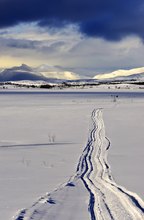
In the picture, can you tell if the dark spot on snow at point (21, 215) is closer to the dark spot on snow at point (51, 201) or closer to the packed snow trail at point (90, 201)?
the packed snow trail at point (90, 201)

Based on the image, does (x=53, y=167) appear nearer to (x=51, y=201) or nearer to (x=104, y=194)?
(x=104, y=194)

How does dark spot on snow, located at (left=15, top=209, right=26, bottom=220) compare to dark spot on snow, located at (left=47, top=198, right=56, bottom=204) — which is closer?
dark spot on snow, located at (left=15, top=209, right=26, bottom=220)

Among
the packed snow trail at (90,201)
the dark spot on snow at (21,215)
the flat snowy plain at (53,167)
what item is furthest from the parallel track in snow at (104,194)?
the dark spot on snow at (21,215)

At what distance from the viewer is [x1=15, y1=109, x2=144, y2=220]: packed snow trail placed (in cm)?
563

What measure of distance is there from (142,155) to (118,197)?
471 cm

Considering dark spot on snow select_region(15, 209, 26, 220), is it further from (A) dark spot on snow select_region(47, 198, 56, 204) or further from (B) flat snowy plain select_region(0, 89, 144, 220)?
(A) dark spot on snow select_region(47, 198, 56, 204)

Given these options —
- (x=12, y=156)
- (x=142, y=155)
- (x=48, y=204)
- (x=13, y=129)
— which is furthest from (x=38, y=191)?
(x=13, y=129)

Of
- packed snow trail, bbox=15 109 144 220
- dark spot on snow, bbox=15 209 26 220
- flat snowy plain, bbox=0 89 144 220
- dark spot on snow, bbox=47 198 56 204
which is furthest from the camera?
dark spot on snow, bbox=47 198 56 204

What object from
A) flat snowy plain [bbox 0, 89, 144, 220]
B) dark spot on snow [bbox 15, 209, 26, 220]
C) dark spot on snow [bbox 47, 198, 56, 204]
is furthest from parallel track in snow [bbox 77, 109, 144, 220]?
dark spot on snow [bbox 15, 209, 26, 220]

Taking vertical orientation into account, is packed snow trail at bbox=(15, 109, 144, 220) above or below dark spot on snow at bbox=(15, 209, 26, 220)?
below

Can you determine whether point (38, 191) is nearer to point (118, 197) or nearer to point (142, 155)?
point (118, 197)

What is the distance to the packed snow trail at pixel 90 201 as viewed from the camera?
222 inches

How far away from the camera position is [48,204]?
20.7ft

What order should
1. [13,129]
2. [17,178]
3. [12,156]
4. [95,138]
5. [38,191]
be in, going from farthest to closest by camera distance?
[13,129] < [95,138] < [12,156] < [17,178] < [38,191]
